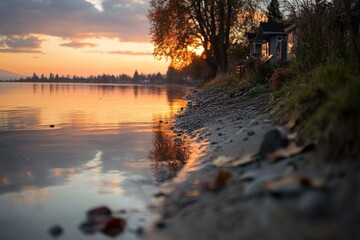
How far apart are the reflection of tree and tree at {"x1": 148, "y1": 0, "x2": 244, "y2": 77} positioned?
1066 inches

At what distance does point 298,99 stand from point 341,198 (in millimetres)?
2903

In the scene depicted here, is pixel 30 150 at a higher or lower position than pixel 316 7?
lower

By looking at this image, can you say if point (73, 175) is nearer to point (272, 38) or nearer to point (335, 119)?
point (335, 119)

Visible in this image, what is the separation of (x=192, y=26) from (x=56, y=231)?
3805 centimetres

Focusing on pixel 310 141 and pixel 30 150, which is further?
pixel 30 150

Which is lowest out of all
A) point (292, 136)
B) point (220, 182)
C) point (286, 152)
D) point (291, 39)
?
point (220, 182)

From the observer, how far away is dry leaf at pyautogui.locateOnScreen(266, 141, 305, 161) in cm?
440

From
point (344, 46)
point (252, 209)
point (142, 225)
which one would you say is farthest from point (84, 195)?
point (344, 46)

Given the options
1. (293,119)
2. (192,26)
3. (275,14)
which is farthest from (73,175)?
(275,14)

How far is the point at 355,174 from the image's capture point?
3.27m

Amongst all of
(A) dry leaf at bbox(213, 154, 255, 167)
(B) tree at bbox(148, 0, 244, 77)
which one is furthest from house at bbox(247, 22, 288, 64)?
(A) dry leaf at bbox(213, 154, 255, 167)

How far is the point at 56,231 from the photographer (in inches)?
147

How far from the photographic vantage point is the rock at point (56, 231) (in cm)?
369

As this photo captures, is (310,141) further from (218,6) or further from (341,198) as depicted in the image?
(218,6)
